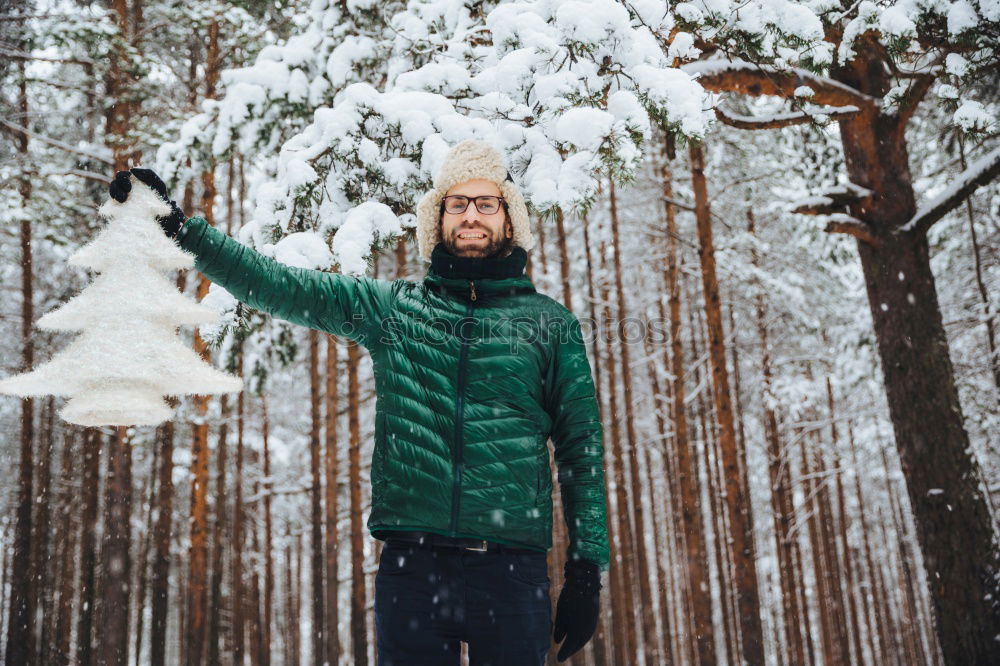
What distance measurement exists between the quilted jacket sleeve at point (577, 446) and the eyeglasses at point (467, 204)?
560 mm

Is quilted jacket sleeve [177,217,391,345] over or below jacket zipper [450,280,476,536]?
over

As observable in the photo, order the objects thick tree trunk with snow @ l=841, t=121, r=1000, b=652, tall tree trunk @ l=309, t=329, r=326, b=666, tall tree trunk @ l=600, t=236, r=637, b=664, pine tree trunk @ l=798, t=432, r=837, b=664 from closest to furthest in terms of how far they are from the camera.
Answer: thick tree trunk with snow @ l=841, t=121, r=1000, b=652
tall tree trunk @ l=600, t=236, r=637, b=664
tall tree trunk @ l=309, t=329, r=326, b=666
pine tree trunk @ l=798, t=432, r=837, b=664

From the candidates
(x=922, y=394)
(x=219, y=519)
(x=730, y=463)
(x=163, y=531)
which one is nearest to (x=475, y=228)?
(x=922, y=394)

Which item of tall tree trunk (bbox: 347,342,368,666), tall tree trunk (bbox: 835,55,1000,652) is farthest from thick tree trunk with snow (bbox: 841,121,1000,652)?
tall tree trunk (bbox: 347,342,368,666)

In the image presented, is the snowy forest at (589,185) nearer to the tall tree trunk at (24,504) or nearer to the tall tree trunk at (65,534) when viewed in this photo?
the tall tree trunk at (24,504)

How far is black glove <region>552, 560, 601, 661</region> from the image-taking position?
2.29 meters

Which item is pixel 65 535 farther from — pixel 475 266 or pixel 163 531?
pixel 475 266

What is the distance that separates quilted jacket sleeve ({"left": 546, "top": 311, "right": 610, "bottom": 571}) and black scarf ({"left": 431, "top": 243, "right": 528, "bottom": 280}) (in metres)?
0.30

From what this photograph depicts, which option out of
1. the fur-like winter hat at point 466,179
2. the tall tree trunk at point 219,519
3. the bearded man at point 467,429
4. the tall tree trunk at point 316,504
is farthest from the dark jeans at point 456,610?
the tall tree trunk at point 219,519

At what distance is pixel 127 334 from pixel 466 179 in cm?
136

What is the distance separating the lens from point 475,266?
2455 millimetres

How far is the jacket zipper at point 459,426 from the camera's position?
6.96ft

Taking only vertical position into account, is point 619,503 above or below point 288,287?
below

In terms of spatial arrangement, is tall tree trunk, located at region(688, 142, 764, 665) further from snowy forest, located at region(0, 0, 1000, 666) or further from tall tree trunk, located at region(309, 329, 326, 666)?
tall tree trunk, located at region(309, 329, 326, 666)
